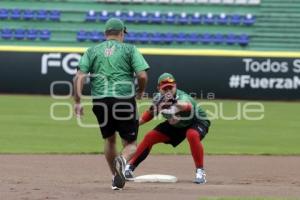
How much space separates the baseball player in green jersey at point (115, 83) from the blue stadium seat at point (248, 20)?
2525cm

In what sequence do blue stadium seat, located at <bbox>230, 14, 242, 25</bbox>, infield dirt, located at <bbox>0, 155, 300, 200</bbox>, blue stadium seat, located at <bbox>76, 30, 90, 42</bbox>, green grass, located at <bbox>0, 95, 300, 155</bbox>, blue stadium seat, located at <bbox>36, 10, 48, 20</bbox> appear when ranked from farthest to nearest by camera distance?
1. blue stadium seat, located at <bbox>36, 10, 48, 20</bbox>
2. blue stadium seat, located at <bbox>230, 14, 242, 25</bbox>
3. blue stadium seat, located at <bbox>76, 30, 90, 42</bbox>
4. green grass, located at <bbox>0, 95, 300, 155</bbox>
5. infield dirt, located at <bbox>0, 155, 300, 200</bbox>

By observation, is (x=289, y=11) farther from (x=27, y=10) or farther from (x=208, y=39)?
(x=27, y=10)

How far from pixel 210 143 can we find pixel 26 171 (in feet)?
17.8

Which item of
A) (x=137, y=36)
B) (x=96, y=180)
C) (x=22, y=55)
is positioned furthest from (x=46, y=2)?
(x=96, y=180)

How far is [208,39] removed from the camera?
33406mm

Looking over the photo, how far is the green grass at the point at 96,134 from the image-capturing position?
1445cm

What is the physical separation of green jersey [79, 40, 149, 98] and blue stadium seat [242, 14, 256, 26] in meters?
25.4

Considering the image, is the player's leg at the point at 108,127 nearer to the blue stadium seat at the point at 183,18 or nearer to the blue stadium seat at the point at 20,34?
the blue stadium seat at the point at 20,34

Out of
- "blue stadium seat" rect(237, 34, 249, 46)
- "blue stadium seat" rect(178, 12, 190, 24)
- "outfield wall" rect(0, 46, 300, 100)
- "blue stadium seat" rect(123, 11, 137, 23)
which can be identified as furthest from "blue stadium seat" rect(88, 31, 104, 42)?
"blue stadium seat" rect(237, 34, 249, 46)

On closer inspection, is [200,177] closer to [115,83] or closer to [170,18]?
[115,83]

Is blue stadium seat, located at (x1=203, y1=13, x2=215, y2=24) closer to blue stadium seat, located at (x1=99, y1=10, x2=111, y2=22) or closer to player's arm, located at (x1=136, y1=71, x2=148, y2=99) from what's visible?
blue stadium seat, located at (x1=99, y1=10, x2=111, y2=22)

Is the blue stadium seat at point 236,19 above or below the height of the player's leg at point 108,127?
above

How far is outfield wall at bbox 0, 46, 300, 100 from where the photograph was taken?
27562mm

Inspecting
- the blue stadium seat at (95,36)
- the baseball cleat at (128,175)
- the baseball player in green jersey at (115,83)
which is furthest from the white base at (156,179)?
the blue stadium seat at (95,36)
